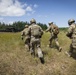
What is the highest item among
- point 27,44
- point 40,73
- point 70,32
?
point 70,32

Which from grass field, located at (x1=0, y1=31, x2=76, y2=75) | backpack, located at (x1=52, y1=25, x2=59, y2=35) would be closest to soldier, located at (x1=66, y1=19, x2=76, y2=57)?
grass field, located at (x1=0, y1=31, x2=76, y2=75)

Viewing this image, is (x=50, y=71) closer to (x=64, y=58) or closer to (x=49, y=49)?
(x=64, y=58)

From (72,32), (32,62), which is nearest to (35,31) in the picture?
(32,62)

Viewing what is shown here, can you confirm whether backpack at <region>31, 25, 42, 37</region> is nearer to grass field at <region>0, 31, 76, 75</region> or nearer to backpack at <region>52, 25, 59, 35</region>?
grass field at <region>0, 31, 76, 75</region>

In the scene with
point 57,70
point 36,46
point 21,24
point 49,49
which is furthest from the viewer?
point 21,24

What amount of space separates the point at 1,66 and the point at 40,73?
2353 mm

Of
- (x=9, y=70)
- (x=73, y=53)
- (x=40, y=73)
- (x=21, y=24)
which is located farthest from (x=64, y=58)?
(x=21, y=24)

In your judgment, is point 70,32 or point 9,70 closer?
point 9,70

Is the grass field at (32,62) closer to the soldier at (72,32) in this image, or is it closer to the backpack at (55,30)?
the soldier at (72,32)

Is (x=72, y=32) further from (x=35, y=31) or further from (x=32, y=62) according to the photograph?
(x=32, y=62)

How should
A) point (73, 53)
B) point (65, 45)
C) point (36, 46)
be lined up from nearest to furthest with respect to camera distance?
1. point (36, 46)
2. point (73, 53)
3. point (65, 45)

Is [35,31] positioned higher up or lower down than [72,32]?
higher up

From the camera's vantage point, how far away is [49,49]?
16719 mm

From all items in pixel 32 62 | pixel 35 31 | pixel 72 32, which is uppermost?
pixel 35 31
